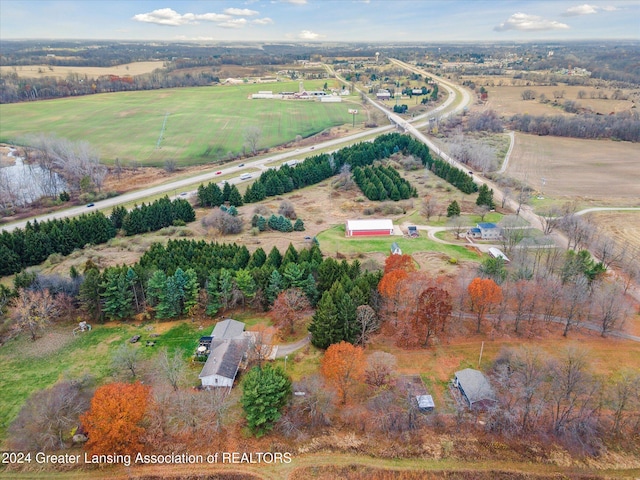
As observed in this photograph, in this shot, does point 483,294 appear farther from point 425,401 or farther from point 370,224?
point 370,224

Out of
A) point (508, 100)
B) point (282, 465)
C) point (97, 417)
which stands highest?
point (508, 100)

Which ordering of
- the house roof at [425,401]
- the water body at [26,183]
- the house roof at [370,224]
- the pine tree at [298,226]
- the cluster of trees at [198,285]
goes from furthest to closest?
the water body at [26,183] < the pine tree at [298,226] < the house roof at [370,224] < the cluster of trees at [198,285] < the house roof at [425,401]

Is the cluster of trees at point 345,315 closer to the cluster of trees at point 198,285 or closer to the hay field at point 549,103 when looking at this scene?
the cluster of trees at point 198,285

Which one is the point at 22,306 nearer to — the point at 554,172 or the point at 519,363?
the point at 519,363

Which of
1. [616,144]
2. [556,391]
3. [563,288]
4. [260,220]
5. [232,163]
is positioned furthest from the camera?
[616,144]

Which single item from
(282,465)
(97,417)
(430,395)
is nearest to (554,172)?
(430,395)

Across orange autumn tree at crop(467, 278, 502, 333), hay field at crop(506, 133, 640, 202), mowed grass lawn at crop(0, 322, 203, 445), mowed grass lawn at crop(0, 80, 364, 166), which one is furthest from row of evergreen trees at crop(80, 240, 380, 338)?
mowed grass lawn at crop(0, 80, 364, 166)

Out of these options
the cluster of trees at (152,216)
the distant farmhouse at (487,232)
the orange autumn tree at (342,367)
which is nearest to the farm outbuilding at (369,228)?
the distant farmhouse at (487,232)

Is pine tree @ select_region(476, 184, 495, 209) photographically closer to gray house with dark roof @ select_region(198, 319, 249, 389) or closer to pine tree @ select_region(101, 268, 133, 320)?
gray house with dark roof @ select_region(198, 319, 249, 389)
